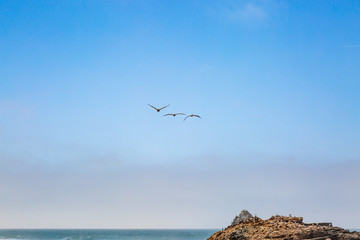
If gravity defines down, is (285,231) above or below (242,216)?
below

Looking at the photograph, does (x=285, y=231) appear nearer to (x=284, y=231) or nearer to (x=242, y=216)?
(x=284, y=231)

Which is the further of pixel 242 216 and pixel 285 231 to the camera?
pixel 242 216

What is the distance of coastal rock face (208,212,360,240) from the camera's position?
2895 centimetres

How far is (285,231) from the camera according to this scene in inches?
1155

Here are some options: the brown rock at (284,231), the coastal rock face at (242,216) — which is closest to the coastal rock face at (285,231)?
the brown rock at (284,231)

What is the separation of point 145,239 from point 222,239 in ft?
425

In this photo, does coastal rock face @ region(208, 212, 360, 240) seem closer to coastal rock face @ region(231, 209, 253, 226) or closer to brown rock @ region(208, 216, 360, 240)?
brown rock @ region(208, 216, 360, 240)

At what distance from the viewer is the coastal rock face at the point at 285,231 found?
28953 mm

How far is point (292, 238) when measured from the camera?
93.5ft

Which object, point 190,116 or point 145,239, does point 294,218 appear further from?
point 145,239

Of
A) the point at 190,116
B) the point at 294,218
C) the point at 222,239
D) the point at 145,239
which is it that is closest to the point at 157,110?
the point at 190,116

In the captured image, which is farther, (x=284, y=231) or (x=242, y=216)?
(x=242, y=216)

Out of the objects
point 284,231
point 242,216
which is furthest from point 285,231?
point 242,216

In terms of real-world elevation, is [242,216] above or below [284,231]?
above
